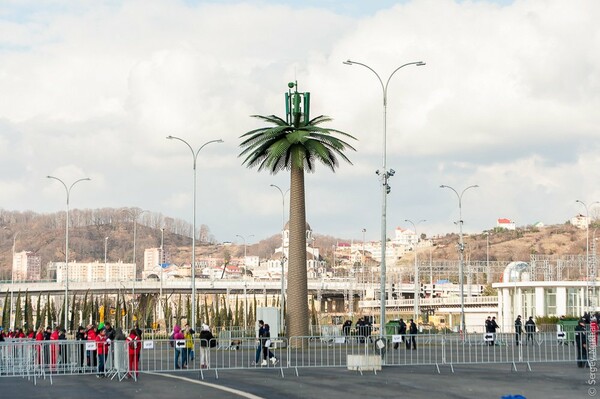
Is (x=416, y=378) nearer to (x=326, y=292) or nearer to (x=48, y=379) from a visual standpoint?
(x=48, y=379)

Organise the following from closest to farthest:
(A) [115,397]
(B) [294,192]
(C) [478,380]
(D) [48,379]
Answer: (A) [115,397] < (C) [478,380] < (D) [48,379] < (B) [294,192]

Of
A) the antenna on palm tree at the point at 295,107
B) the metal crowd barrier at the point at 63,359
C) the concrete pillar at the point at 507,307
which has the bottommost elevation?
the metal crowd barrier at the point at 63,359

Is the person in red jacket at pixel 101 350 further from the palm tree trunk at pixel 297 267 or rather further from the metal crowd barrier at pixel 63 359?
the palm tree trunk at pixel 297 267

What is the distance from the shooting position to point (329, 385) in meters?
26.2

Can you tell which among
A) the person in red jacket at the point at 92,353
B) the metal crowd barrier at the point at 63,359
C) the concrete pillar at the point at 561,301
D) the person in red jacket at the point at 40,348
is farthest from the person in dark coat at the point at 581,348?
the concrete pillar at the point at 561,301

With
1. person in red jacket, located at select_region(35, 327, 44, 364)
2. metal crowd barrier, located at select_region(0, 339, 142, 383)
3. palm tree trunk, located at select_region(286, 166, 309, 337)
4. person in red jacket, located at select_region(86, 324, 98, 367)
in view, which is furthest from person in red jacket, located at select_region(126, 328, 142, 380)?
palm tree trunk, located at select_region(286, 166, 309, 337)

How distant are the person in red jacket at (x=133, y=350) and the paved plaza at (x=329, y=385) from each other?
52cm

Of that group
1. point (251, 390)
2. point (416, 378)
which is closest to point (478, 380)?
point (416, 378)

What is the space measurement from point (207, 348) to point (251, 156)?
20883mm

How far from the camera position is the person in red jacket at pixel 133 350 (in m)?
28.5

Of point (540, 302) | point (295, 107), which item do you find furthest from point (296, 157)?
point (540, 302)

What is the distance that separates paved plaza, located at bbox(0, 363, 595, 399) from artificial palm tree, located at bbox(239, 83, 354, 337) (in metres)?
19.1

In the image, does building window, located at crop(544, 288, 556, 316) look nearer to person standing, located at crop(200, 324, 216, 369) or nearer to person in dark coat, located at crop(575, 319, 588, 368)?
person in dark coat, located at crop(575, 319, 588, 368)

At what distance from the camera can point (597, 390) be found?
24344 millimetres
